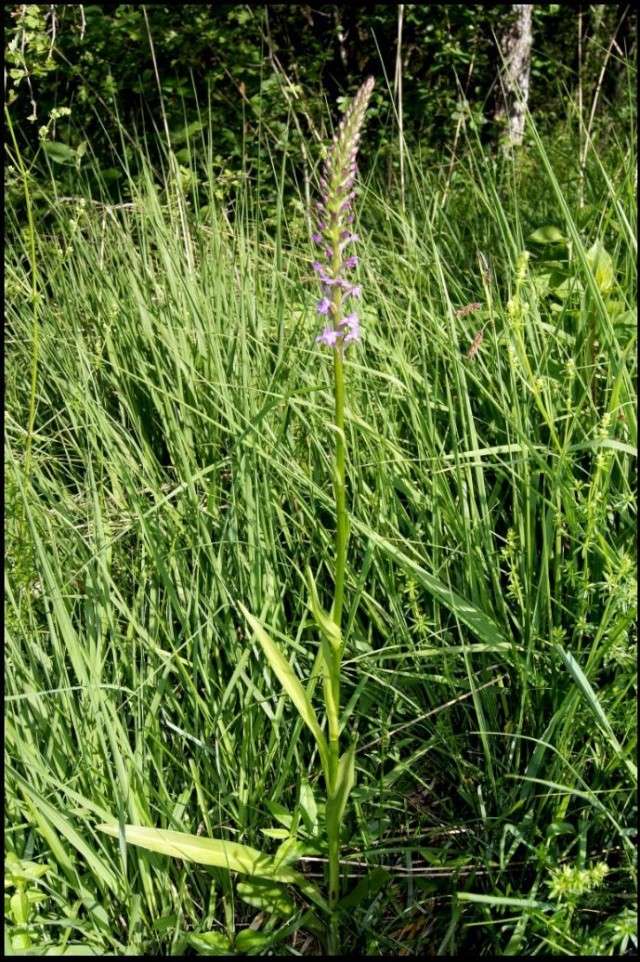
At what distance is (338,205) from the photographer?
1385mm

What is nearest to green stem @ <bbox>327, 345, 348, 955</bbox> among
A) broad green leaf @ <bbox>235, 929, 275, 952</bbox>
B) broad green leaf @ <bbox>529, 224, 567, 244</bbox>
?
broad green leaf @ <bbox>235, 929, 275, 952</bbox>

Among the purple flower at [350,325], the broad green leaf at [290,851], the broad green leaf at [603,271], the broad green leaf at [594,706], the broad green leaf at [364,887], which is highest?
the purple flower at [350,325]

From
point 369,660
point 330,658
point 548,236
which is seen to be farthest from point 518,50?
point 330,658

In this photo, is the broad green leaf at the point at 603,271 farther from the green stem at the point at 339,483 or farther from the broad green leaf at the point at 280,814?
the broad green leaf at the point at 280,814

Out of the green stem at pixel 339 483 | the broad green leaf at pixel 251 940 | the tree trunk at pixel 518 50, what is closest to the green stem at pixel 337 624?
the green stem at pixel 339 483

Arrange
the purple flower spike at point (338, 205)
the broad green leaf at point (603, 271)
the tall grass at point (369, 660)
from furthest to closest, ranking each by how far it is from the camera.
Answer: the broad green leaf at point (603, 271) < the tall grass at point (369, 660) < the purple flower spike at point (338, 205)

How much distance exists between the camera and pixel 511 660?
5.99ft

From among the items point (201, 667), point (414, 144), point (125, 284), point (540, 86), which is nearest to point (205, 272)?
point (125, 284)

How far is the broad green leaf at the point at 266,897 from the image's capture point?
1.73m

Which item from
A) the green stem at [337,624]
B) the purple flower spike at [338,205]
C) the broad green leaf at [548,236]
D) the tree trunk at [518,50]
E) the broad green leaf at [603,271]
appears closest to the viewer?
the purple flower spike at [338,205]

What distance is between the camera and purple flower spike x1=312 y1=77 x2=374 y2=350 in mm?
1345

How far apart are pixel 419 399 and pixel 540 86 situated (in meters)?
6.93

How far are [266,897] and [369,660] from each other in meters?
0.50

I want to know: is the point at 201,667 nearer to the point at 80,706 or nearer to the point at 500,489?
the point at 80,706
